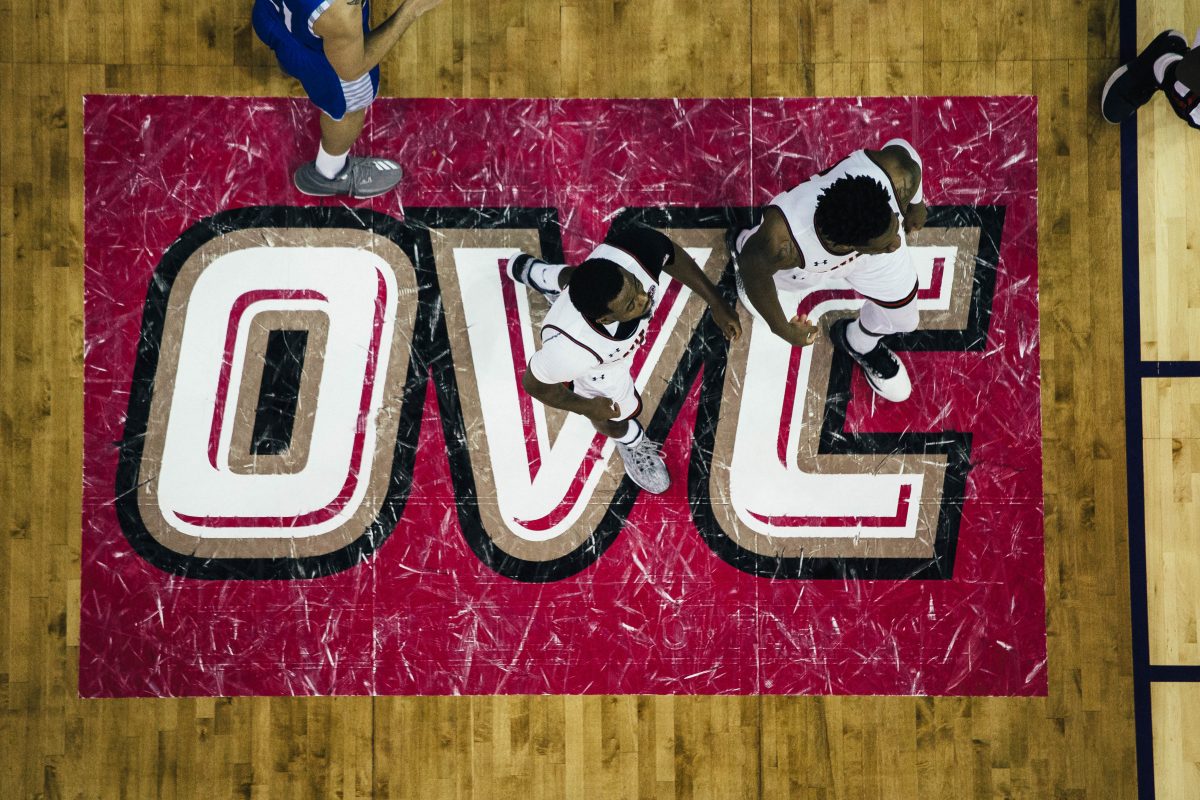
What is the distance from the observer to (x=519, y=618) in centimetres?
358

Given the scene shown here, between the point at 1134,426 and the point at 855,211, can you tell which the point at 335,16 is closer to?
the point at 855,211

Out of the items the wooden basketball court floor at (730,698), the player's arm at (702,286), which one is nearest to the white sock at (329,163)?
the wooden basketball court floor at (730,698)

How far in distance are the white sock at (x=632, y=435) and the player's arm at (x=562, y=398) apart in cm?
30

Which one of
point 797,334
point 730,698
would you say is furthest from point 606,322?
point 730,698

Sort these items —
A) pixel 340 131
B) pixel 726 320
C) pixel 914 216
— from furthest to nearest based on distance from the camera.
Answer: pixel 340 131 → pixel 914 216 → pixel 726 320

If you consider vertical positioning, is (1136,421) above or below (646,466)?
above

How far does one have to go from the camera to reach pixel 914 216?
3205mm

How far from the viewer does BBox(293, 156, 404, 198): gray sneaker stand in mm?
3553

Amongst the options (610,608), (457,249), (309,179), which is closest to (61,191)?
(309,179)

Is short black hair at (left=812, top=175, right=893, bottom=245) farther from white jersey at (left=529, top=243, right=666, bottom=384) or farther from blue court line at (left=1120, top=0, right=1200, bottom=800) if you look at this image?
blue court line at (left=1120, top=0, right=1200, bottom=800)

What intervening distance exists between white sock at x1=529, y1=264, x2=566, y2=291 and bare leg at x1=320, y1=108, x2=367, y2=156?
0.93 meters

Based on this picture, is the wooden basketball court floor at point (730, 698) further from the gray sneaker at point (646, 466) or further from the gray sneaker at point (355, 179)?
the gray sneaker at point (646, 466)

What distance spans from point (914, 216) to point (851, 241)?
0.55 m

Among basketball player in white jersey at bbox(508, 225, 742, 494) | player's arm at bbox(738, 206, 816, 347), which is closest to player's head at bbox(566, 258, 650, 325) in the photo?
basketball player in white jersey at bbox(508, 225, 742, 494)
